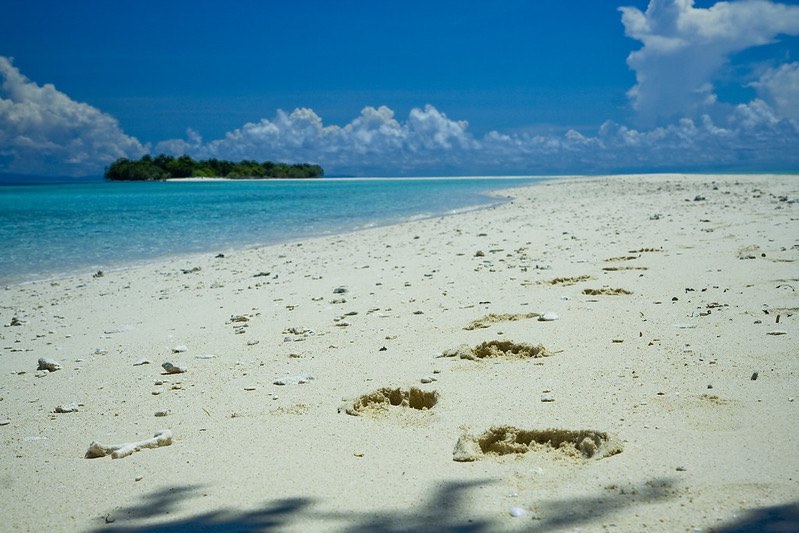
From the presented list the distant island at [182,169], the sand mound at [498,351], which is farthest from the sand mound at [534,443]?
the distant island at [182,169]

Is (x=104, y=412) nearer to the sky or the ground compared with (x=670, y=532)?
nearer to the ground

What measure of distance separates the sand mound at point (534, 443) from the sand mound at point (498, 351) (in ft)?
4.71

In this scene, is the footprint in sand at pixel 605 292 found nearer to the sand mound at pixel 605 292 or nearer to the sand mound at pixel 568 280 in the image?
the sand mound at pixel 605 292

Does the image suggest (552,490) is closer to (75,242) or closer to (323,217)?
(75,242)

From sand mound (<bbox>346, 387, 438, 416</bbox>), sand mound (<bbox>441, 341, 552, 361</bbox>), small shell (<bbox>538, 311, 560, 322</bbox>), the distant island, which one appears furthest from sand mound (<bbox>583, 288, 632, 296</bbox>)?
the distant island

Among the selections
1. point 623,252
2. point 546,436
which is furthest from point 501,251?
point 546,436

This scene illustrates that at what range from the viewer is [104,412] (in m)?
4.30

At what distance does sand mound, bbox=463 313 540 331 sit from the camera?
5.75 m

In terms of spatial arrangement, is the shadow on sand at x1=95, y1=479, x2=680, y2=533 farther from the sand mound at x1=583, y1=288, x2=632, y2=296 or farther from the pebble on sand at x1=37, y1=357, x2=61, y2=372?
the sand mound at x1=583, y1=288, x2=632, y2=296

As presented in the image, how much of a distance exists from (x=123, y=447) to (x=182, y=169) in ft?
427

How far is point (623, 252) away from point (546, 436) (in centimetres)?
705

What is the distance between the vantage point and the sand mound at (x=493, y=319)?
5.75 meters

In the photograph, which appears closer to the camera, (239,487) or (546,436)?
(239,487)

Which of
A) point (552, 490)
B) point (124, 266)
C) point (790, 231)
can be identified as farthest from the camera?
point (124, 266)
